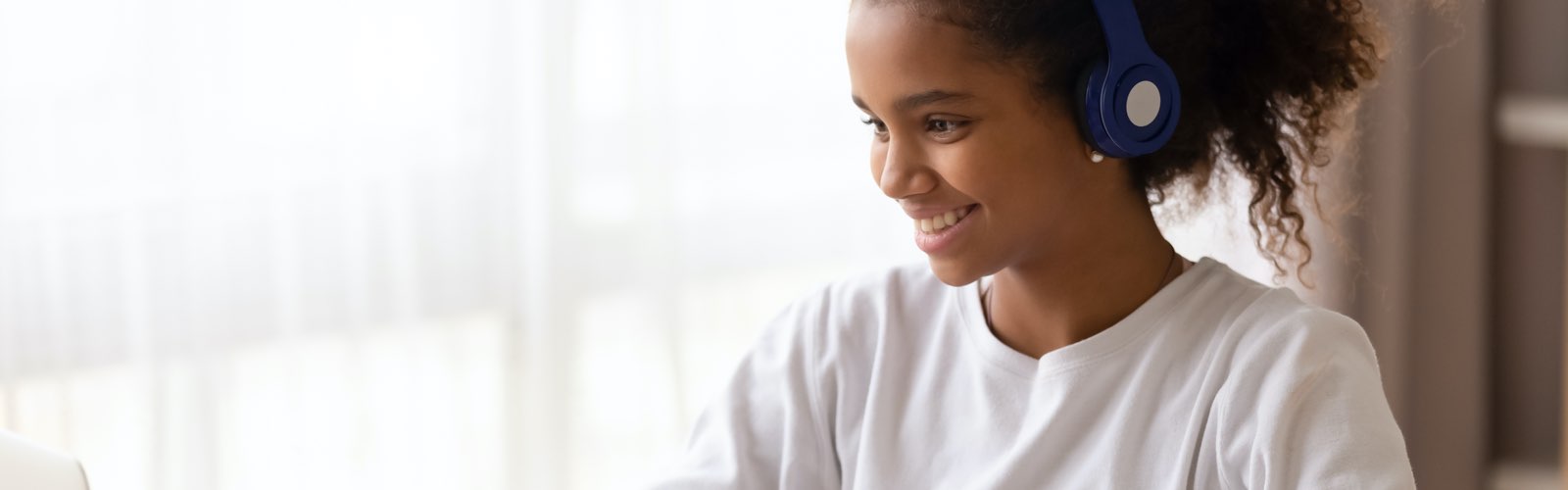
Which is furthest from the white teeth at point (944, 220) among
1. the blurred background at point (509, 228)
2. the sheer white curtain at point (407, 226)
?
the sheer white curtain at point (407, 226)

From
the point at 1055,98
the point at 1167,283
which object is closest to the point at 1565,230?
the point at 1167,283

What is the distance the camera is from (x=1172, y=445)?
1104 mm

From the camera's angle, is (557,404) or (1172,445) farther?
(557,404)

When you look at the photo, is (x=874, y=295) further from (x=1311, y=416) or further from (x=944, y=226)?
(x=1311, y=416)

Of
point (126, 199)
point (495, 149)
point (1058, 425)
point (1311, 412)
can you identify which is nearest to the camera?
point (1311, 412)

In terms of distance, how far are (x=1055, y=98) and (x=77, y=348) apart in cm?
104

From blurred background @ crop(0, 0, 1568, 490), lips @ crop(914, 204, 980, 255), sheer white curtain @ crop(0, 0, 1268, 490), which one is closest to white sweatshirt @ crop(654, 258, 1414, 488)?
lips @ crop(914, 204, 980, 255)

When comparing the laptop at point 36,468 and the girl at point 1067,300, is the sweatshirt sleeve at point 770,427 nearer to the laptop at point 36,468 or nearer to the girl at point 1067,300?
the girl at point 1067,300

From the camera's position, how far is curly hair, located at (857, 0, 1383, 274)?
1088mm

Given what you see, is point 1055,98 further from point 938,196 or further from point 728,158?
point 728,158

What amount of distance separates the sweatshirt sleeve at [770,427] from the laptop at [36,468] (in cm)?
44

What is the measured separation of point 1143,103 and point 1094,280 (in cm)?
17

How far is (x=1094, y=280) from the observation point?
3.87 ft

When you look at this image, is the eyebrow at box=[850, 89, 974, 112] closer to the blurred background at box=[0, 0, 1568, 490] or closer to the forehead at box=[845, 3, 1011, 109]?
the forehead at box=[845, 3, 1011, 109]
